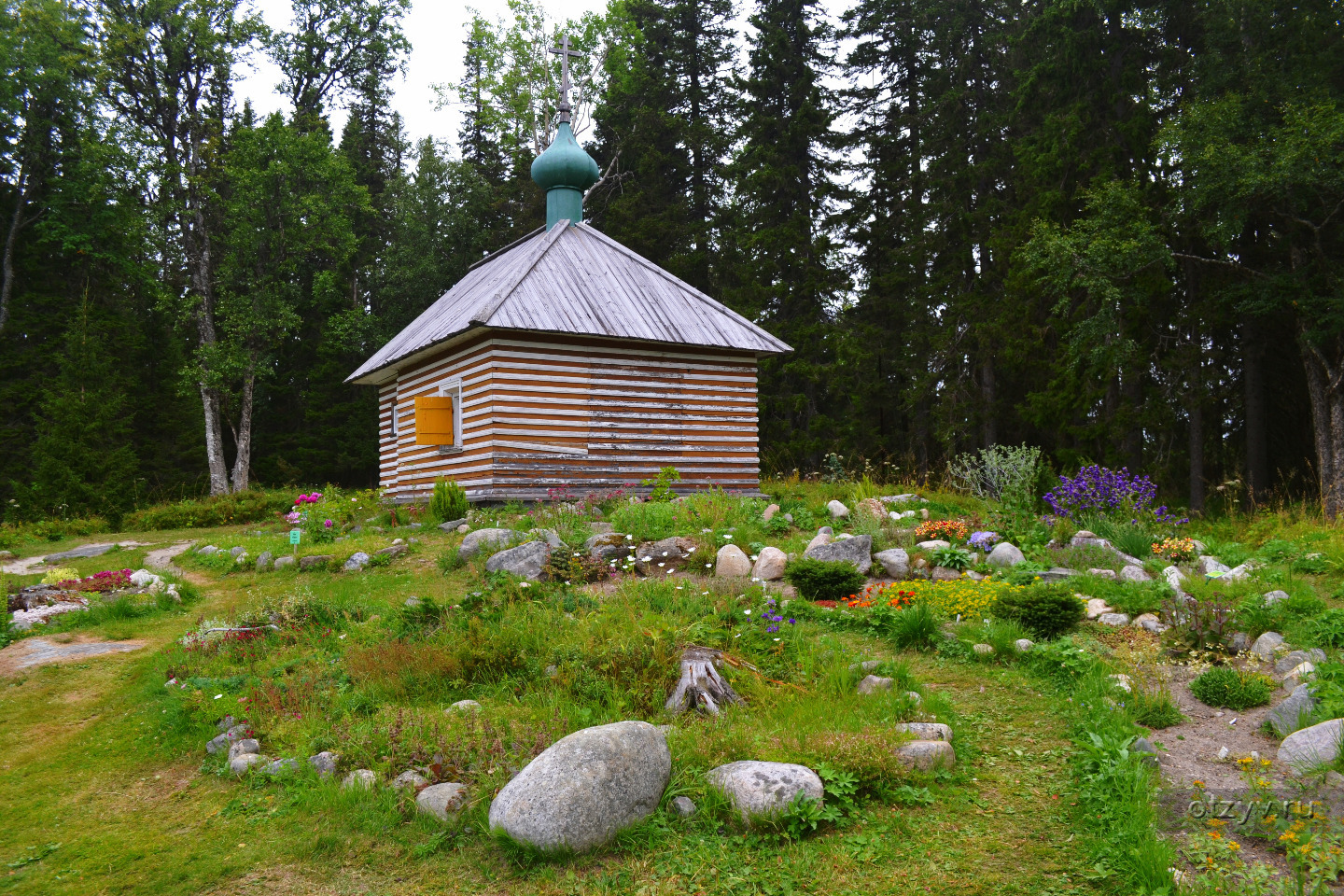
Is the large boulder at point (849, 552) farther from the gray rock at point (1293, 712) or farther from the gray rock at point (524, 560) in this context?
the gray rock at point (1293, 712)

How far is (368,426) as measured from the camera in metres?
31.6

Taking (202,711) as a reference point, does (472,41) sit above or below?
above

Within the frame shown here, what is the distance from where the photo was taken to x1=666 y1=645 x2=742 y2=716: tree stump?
17.8 feet

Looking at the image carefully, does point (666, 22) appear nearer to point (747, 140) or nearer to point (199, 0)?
point (747, 140)

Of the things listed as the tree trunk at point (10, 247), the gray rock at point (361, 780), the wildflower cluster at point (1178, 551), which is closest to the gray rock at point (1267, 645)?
the wildflower cluster at point (1178, 551)

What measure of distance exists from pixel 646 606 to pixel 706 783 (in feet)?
8.90

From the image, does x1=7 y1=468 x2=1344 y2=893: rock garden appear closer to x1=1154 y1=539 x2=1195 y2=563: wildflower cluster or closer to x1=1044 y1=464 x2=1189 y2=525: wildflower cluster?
x1=1154 y1=539 x2=1195 y2=563: wildflower cluster

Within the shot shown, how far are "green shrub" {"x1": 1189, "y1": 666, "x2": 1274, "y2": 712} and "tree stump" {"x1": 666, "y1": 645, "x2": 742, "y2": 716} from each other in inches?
119

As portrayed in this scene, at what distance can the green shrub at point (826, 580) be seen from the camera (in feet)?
26.5

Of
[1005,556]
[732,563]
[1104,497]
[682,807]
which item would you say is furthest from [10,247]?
[682,807]

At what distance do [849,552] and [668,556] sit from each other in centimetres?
192

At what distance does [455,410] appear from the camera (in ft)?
51.8

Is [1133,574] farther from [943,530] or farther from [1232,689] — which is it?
[1232,689]

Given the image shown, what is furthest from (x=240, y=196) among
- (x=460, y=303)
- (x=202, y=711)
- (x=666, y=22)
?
(x=202, y=711)
